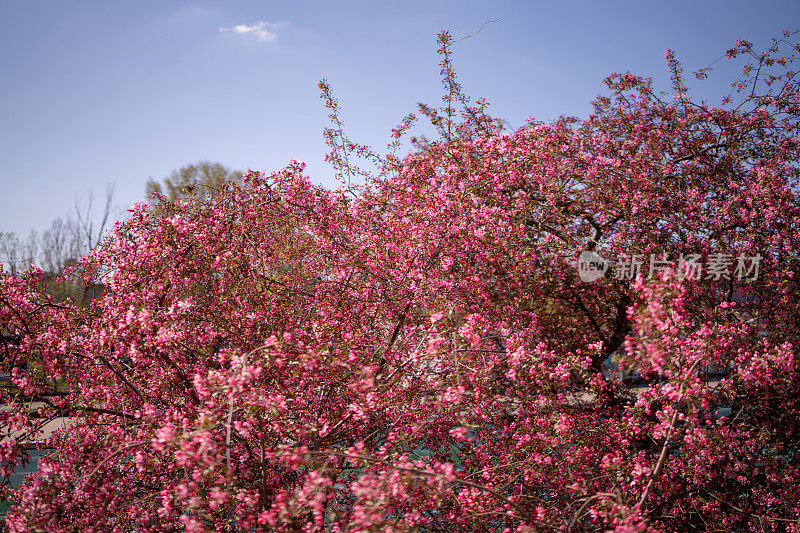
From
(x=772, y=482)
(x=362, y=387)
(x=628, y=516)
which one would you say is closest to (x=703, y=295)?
(x=772, y=482)

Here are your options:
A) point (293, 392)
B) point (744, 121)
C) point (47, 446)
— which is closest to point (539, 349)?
point (293, 392)

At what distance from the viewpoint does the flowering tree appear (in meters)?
3.25

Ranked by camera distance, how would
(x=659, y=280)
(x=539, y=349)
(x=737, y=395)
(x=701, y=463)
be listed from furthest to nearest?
(x=737, y=395) → (x=701, y=463) → (x=539, y=349) → (x=659, y=280)

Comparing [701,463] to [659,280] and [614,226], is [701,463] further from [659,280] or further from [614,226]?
[614,226]

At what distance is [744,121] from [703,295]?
3.07 meters

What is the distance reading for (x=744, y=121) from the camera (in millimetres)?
7727

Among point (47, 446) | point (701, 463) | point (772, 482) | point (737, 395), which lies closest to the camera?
point (47, 446)

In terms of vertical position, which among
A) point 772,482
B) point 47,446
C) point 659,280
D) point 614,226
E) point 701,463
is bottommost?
point 772,482

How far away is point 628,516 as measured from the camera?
2691 millimetres

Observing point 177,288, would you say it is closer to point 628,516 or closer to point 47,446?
point 47,446

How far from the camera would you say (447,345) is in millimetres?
3842

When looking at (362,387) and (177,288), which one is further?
(177,288)

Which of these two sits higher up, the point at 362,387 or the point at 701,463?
the point at 362,387

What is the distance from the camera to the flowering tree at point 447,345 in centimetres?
325
